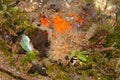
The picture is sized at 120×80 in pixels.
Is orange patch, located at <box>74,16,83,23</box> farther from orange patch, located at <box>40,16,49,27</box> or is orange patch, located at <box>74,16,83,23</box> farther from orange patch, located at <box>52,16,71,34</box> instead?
orange patch, located at <box>40,16,49,27</box>

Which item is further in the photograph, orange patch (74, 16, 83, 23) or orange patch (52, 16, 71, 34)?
orange patch (74, 16, 83, 23)

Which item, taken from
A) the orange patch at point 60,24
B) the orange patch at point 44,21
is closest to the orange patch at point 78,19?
the orange patch at point 60,24

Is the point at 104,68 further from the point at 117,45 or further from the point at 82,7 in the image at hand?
the point at 82,7

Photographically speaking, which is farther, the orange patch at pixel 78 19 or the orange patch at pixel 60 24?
the orange patch at pixel 78 19

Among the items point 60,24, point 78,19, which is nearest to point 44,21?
point 60,24

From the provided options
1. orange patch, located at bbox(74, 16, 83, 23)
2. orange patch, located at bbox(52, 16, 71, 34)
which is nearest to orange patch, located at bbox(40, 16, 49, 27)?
orange patch, located at bbox(52, 16, 71, 34)

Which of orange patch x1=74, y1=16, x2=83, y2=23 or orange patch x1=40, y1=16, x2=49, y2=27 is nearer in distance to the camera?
orange patch x1=40, y1=16, x2=49, y2=27

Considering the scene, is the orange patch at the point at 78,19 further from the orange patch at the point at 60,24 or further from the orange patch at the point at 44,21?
the orange patch at the point at 44,21

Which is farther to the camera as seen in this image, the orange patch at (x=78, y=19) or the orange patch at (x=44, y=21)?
the orange patch at (x=78, y=19)
